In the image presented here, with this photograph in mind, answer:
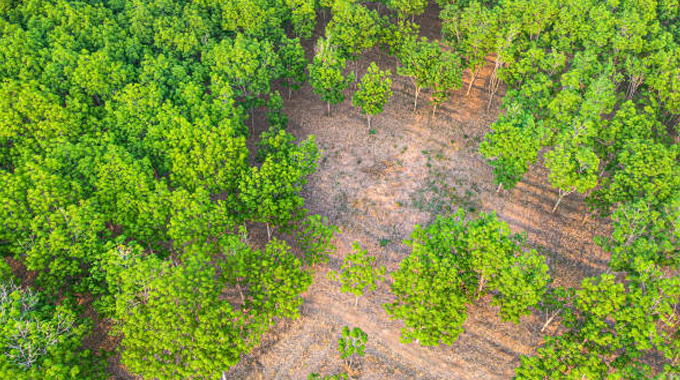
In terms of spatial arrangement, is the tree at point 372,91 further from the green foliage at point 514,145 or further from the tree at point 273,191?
the green foliage at point 514,145

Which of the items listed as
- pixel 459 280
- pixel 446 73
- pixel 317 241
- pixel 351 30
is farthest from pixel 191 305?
pixel 351 30

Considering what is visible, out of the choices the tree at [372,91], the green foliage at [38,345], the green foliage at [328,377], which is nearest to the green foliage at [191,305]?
the green foliage at [38,345]

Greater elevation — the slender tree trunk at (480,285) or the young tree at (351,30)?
the young tree at (351,30)

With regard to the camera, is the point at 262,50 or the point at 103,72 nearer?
the point at 103,72

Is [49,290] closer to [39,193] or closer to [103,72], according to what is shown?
[39,193]

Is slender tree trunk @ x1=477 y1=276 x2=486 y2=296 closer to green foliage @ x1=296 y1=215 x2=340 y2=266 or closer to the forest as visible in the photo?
the forest

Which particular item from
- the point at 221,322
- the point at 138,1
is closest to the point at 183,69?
the point at 138,1

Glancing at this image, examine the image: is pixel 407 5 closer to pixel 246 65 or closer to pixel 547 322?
pixel 246 65
